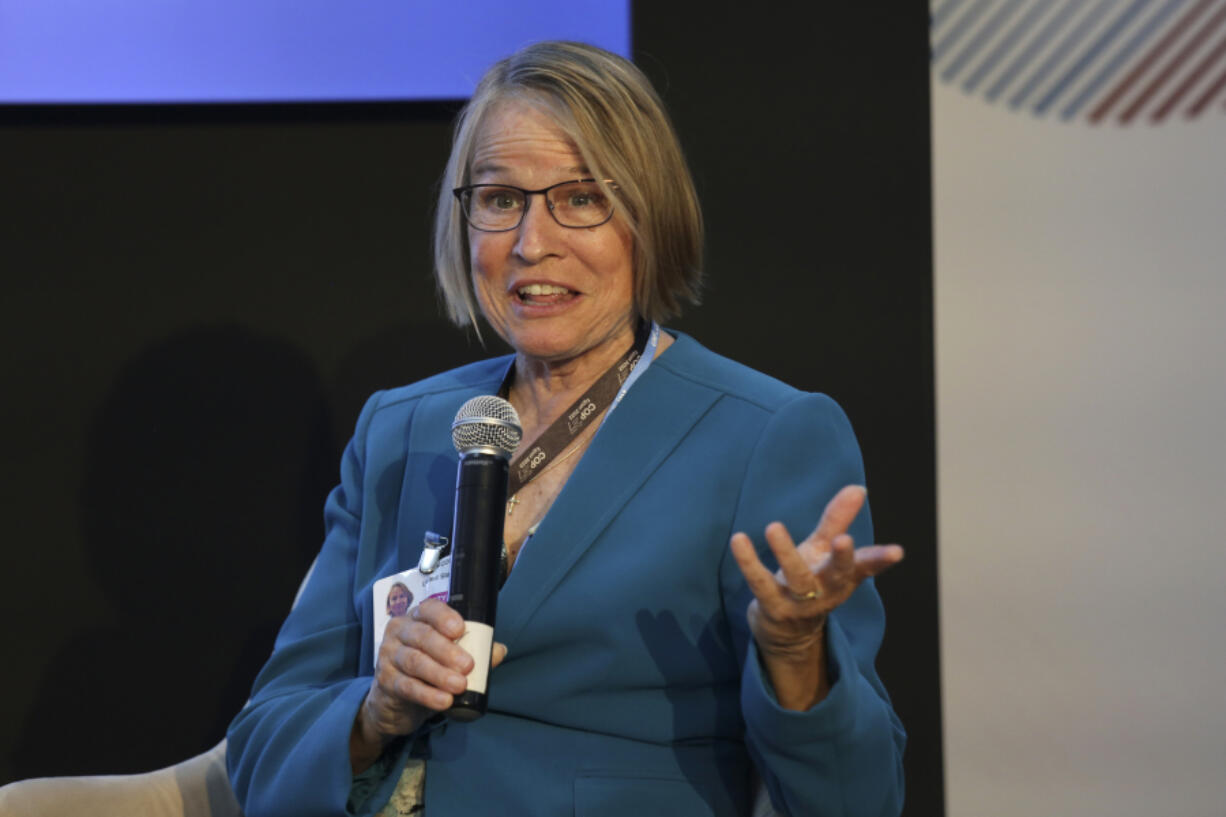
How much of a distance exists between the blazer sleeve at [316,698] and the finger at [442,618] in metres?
0.32

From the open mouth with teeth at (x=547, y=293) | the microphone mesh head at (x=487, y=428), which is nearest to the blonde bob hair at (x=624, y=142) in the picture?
the open mouth with teeth at (x=547, y=293)

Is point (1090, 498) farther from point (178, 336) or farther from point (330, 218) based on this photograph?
point (178, 336)

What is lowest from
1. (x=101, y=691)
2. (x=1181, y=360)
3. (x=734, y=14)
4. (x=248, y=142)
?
(x=101, y=691)

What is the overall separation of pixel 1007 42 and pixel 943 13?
0.49ft

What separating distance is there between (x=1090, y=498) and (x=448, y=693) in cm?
177

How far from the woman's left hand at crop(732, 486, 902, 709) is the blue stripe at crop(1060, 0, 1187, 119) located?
1745 mm

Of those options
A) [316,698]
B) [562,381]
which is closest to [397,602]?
[316,698]

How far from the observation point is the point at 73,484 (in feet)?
8.55

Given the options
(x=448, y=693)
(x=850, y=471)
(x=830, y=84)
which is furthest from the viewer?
(x=830, y=84)

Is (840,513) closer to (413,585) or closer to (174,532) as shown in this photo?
(413,585)

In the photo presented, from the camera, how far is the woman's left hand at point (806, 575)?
3.83ft

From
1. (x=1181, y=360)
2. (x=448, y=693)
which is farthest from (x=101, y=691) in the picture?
(x=1181, y=360)

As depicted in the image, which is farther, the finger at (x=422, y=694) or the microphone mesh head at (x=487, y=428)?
the microphone mesh head at (x=487, y=428)

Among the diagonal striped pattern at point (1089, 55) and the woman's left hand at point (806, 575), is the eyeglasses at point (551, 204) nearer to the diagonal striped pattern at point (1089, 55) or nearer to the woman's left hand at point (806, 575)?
the woman's left hand at point (806, 575)
